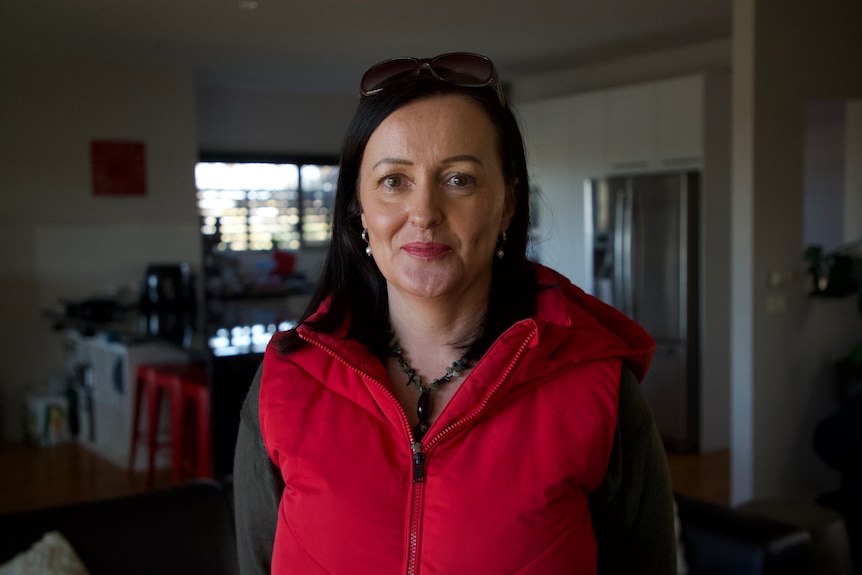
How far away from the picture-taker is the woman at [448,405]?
1044mm

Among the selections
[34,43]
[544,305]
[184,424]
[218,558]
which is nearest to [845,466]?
[218,558]

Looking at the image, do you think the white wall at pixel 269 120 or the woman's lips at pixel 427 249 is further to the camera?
the white wall at pixel 269 120

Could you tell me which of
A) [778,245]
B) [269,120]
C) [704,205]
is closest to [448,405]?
[778,245]

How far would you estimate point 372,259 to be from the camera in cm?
132

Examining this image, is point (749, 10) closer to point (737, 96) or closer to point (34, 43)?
point (737, 96)

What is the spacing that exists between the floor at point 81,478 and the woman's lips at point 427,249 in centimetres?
397

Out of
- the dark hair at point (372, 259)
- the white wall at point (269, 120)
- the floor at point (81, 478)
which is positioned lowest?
the floor at point (81, 478)

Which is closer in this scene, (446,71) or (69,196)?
(446,71)

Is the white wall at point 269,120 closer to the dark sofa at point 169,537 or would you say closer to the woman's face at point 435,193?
the dark sofa at point 169,537

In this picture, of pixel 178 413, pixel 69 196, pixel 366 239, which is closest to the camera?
pixel 366 239

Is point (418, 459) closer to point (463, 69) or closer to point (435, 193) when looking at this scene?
point (435, 193)

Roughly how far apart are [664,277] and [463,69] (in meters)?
4.52

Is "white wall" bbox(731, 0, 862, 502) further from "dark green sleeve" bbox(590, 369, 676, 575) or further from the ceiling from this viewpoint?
"dark green sleeve" bbox(590, 369, 676, 575)

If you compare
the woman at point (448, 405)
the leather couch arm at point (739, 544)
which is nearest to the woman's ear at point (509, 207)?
the woman at point (448, 405)
